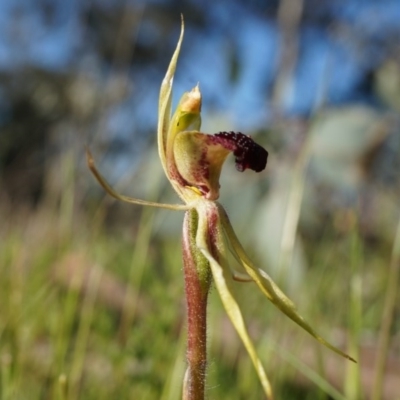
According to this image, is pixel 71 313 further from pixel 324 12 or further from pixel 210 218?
pixel 324 12

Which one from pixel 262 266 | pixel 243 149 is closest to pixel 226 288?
pixel 243 149

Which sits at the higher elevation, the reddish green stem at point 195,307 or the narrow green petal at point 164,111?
the narrow green petal at point 164,111

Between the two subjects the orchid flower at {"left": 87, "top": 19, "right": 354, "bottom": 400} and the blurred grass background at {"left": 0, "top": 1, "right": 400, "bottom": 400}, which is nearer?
the orchid flower at {"left": 87, "top": 19, "right": 354, "bottom": 400}

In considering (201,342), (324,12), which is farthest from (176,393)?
(324,12)

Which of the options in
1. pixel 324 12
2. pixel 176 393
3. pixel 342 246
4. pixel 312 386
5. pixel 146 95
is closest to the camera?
pixel 176 393

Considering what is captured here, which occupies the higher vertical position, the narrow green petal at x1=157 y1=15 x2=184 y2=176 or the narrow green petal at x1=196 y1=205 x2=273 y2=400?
the narrow green petal at x1=157 y1=15 x2=184 y2=176
